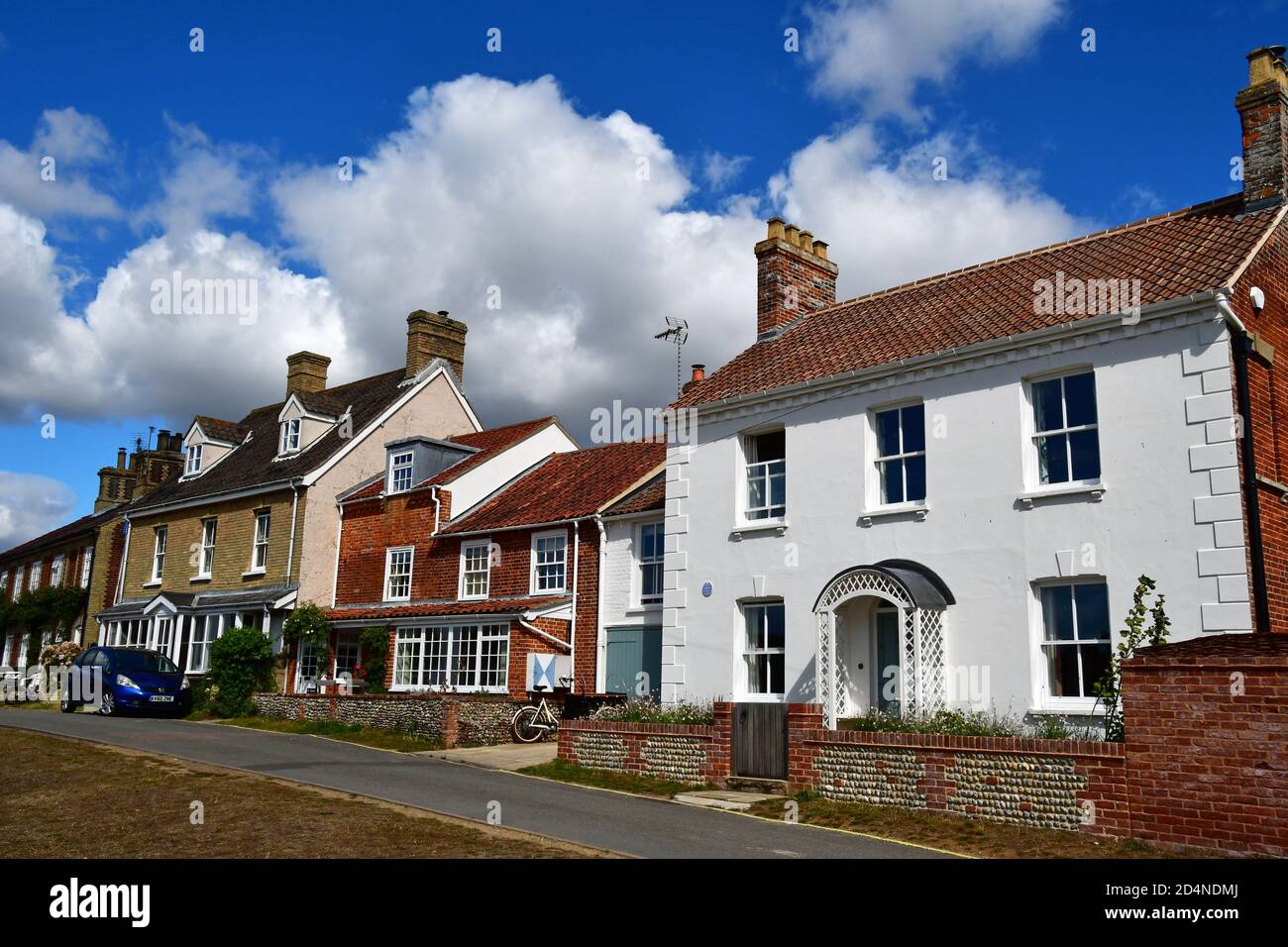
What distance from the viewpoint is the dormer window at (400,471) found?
107 feet

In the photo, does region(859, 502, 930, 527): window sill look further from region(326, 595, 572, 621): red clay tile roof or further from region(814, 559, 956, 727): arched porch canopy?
region(326, 595, 572, 621): red clay tile roof

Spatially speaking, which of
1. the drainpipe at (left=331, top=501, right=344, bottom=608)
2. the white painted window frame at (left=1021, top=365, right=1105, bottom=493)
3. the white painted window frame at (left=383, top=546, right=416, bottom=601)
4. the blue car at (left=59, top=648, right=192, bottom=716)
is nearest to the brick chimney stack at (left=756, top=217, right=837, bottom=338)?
the white painted window frame at (left=1021, top=365, right=1105, bottom=493)

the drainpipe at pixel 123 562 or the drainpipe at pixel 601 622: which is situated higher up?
the drainpipe at pixel 123 562

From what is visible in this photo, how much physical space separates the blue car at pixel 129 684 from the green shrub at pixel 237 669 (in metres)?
0.87

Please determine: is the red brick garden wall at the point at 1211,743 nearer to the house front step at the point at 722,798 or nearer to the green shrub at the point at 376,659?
the house front step at the point at 722,798

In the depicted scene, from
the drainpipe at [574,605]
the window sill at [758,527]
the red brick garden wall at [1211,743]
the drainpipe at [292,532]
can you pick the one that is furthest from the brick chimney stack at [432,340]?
the red brick garden wall at [1211,743]

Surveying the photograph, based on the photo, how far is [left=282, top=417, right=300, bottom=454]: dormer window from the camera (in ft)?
119

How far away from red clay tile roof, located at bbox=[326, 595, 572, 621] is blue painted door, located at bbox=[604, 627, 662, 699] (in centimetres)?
215

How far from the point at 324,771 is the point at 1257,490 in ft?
46.9

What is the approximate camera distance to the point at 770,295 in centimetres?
2400

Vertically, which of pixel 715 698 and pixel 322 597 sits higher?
pixel 322 597

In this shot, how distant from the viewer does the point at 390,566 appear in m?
31.9
